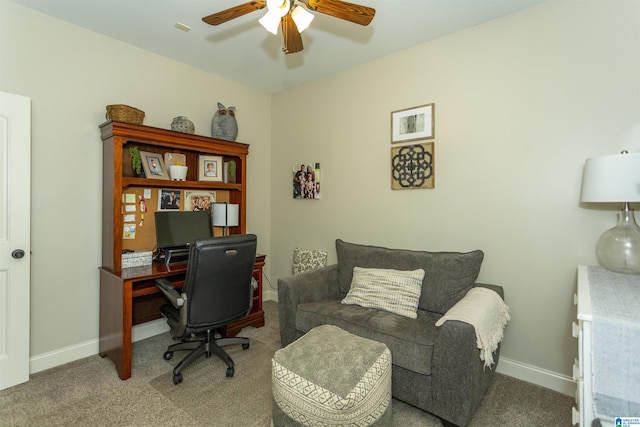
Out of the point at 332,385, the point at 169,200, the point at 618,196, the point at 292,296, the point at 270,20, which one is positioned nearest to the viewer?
the point at 332,385

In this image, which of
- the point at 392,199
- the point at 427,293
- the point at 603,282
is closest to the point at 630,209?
the point at 603,282

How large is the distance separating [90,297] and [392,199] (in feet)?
9.29

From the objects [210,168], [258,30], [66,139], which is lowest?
[210,168]

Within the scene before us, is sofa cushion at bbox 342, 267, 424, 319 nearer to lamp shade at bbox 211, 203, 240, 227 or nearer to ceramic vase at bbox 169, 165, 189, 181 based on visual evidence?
lamp shade at bbox 211, 203, 240, 227

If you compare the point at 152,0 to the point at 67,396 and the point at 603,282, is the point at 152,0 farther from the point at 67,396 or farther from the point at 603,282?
the point at 603,282

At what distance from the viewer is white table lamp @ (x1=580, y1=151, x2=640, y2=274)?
162 cm

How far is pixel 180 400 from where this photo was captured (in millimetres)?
2035

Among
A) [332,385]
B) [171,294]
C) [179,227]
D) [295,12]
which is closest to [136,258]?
[179,227]

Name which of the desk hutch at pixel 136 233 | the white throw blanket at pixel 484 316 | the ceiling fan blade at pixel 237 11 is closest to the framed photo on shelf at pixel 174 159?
the desk hutch at pixel 136 233

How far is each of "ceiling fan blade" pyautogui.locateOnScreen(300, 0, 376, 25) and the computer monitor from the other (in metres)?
2.21

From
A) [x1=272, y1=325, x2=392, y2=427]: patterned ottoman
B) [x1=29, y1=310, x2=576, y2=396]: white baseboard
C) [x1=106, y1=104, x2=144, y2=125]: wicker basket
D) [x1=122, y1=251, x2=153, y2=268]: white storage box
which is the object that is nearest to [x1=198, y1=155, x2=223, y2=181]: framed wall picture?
[x1=106, y1=104, x2=144, y2=125]: wicker basket

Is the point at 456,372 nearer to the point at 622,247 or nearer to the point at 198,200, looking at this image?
the point at 622,247

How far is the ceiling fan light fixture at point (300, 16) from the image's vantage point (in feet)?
5.62

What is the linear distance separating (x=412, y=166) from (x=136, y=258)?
254 centimetres
